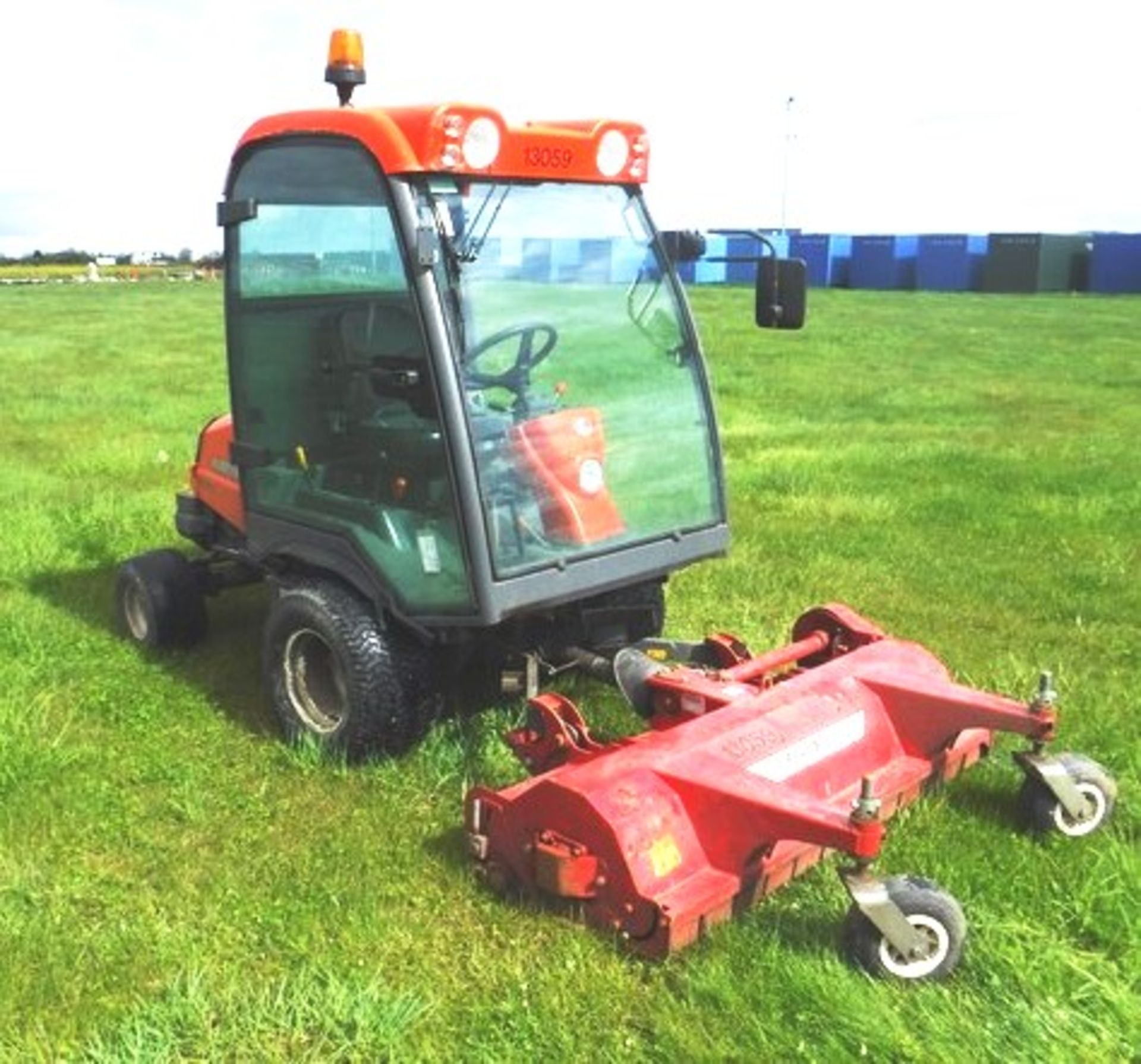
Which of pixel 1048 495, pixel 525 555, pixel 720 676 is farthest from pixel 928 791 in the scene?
pixel 1048 495

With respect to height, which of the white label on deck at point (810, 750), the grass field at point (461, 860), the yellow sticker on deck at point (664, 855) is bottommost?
the grass field at point (461, 860)

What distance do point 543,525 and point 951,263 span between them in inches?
1687

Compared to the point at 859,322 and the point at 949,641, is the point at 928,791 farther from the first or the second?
the point at 859,322

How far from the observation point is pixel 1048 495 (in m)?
8.50

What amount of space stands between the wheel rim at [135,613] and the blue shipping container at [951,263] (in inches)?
1608

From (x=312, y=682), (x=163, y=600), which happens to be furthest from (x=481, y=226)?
(x=163, y=600)

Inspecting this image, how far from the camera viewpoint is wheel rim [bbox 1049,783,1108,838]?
3.70 m

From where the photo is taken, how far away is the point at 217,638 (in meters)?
5.70

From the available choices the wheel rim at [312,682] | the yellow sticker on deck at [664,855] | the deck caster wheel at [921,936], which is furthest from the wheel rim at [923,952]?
the wheel rim at [312,682]

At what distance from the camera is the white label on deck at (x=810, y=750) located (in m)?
3.49

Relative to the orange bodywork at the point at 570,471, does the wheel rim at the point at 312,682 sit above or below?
below

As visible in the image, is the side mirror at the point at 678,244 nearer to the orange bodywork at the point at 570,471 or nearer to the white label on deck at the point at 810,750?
the orange bodywork at the point at 570,471

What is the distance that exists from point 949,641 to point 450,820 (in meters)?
2.68

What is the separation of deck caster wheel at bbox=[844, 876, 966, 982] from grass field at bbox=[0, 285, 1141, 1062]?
49 millimetres
